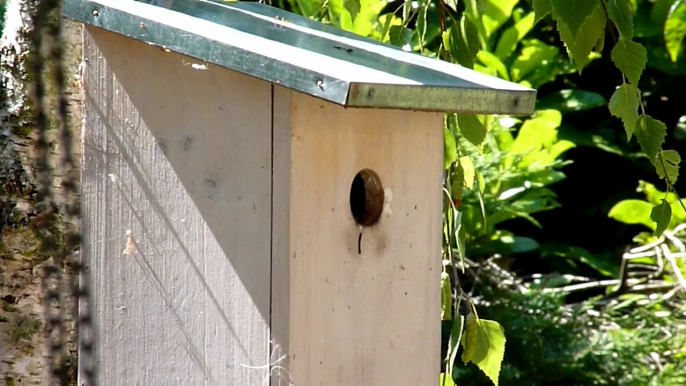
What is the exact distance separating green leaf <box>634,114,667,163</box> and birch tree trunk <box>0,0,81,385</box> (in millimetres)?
→ 870

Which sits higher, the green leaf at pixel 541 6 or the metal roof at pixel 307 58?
the green leaf at pixel 541 6

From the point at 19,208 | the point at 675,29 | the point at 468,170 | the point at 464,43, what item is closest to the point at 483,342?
the point at 468,170

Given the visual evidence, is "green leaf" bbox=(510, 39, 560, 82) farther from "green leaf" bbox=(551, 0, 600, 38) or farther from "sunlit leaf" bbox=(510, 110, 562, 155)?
"green leaf" bbox=(551, 0, 600, 38)

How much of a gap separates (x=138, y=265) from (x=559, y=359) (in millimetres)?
1818

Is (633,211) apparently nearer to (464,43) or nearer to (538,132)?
(538,132)

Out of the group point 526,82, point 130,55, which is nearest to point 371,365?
point 130,55

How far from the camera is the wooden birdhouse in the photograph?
3.70 feet

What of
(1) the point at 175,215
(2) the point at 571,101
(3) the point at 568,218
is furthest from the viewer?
(3) the point at 568,218

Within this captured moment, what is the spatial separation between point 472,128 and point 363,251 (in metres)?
0.41

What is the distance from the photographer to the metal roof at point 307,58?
102 centimetres

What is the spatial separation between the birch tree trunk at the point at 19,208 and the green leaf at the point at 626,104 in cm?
82

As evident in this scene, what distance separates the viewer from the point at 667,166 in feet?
4.82

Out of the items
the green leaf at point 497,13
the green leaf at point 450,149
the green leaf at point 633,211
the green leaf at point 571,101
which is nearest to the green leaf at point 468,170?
the green leaf at point 450,149

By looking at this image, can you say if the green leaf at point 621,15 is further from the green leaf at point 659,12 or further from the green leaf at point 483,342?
the green leaf at point 659,12
